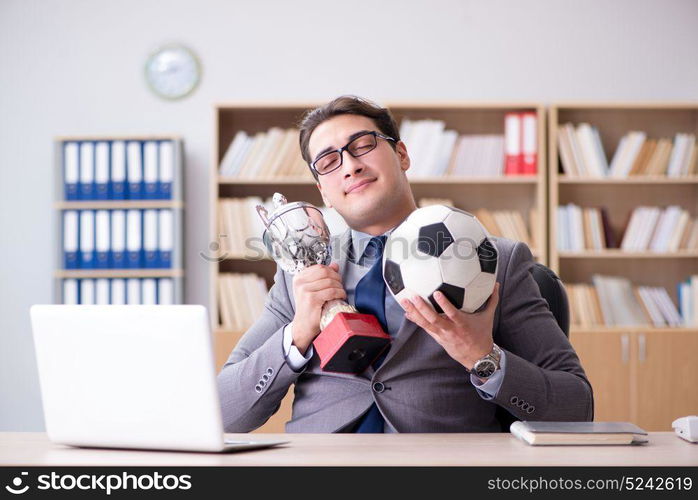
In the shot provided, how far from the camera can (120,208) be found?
13.4ft

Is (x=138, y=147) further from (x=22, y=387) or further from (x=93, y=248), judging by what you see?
(x=22, y=387)

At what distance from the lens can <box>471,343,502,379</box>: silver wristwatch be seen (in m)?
1.48

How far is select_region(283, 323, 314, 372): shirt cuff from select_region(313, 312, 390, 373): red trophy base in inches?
2.8

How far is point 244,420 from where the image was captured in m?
1.71

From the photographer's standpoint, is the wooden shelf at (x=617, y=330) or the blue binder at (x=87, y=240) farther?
the blue binder at (x=87, y=240)

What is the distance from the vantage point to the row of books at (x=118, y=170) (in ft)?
13.4

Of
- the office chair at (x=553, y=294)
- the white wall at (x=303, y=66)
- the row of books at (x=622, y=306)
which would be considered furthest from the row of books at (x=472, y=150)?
the office chair at (x=553, y=294)

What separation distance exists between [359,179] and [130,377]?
0.79 metres

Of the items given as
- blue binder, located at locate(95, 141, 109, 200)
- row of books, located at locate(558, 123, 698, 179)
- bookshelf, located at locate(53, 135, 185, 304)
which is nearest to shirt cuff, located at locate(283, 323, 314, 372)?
bookshelf, located at locate(53, 135, 185, 304)

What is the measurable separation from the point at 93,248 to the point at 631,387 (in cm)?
289

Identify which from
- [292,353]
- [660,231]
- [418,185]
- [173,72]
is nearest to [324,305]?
[292,353]

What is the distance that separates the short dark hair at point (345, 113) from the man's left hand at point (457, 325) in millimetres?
572

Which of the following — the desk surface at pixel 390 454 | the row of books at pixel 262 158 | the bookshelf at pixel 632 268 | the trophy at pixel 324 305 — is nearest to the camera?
the desk surface at pixel 390 454

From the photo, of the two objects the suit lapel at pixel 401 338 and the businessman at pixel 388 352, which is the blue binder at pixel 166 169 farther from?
the suit lapel at pixel 401 338
